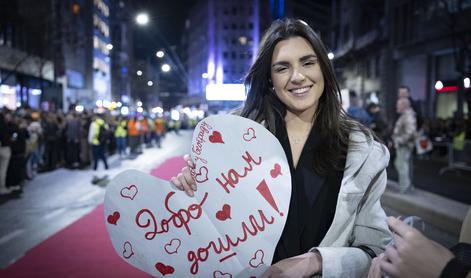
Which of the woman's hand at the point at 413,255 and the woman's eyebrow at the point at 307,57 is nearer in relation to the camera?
the woman's hand at the point at 413,255

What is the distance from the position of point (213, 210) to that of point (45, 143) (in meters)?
15.3

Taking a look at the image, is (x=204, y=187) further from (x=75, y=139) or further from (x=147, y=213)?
(x=75, y=139)

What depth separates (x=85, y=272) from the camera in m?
5.18

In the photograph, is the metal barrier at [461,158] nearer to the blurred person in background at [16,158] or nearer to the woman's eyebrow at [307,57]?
the blurred person in background at [16,158]

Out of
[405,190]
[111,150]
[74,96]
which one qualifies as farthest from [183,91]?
[405,190]

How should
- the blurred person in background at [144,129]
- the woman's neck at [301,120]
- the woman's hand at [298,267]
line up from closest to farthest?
1. the woman's hand at [298,267]
2. the woman's neck at [301,120]
3. the blurred person in background at [144,129]

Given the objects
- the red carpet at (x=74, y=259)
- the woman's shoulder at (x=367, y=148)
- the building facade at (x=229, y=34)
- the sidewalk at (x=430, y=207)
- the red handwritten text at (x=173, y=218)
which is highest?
the building facade at (x=229, y=34)

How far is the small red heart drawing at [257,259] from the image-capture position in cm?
177

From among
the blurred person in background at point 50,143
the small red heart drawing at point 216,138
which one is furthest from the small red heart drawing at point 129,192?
the blurred person in background at point 50,143

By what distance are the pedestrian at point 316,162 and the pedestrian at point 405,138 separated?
8.12 metres

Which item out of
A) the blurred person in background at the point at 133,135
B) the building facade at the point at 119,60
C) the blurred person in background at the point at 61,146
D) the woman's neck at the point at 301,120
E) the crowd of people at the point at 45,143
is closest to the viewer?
the woman's neck at the point at 301,120

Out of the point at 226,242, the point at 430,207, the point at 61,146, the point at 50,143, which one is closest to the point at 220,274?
the point at 226,242

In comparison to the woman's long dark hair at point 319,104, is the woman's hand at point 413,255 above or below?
below

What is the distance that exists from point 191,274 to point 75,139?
15.7 meters
